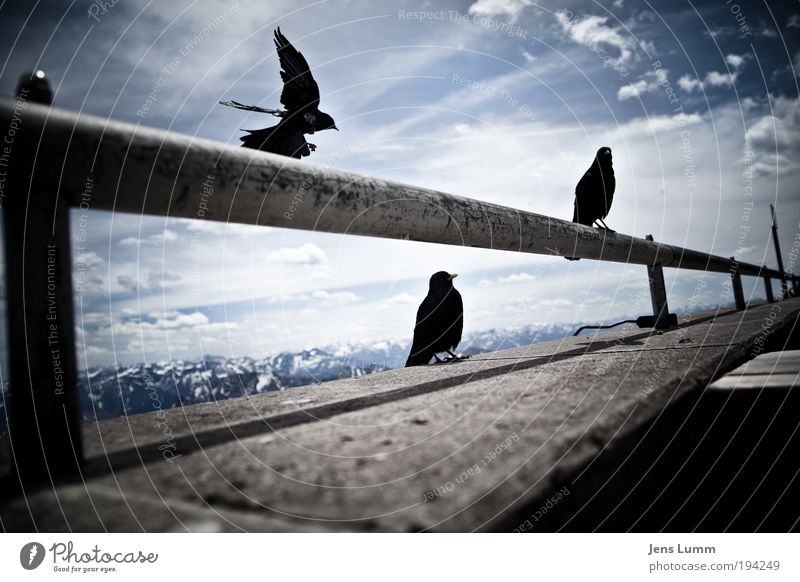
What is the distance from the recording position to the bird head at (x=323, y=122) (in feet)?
20.4

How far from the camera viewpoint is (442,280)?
4828mm

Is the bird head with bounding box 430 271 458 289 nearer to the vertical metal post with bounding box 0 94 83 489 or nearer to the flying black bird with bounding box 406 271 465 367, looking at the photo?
the flying black bird with bounding box 406 271 465 367

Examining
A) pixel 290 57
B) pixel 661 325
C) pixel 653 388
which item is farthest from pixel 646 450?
pixel 290 57

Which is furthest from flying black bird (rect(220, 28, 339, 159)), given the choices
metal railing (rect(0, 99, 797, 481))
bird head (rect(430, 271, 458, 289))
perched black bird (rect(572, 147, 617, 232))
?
metal railing (rect(0, 99, 797, 481))

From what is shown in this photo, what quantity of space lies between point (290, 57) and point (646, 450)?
6.22 meters

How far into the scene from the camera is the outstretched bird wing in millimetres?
5215

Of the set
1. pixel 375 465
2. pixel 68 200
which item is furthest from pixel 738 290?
pixel 68 200

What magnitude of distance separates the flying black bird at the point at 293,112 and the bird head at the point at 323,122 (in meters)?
0.03

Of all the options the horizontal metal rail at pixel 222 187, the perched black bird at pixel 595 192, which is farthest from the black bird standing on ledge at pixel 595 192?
the horizontal metal rail at pixel 222 187

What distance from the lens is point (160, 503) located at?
51 cm

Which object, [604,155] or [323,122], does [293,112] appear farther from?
[604,155]

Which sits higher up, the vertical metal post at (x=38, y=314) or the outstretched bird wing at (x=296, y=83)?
the outstretched bird wing at (x=296, y=83)
